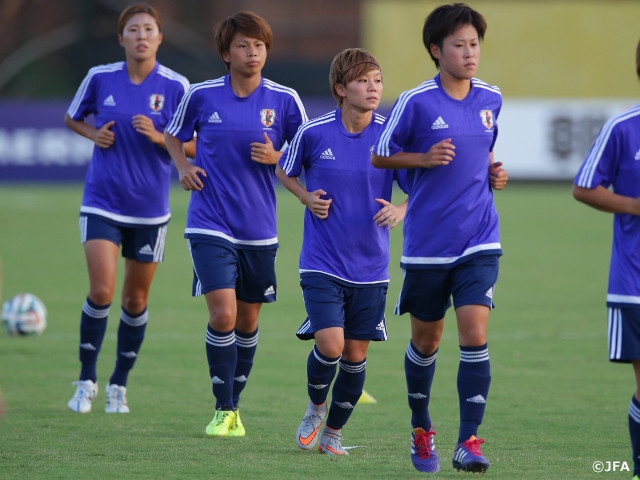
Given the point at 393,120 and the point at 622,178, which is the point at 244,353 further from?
the point at 622,178

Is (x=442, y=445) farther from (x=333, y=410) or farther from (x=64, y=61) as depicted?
(x=64, y=61)

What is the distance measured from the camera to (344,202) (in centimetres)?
624

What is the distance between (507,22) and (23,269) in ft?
69.2

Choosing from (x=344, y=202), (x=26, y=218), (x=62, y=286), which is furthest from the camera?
(x=26, y=218)

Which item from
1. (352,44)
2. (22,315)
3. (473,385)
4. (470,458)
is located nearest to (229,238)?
(473,385)

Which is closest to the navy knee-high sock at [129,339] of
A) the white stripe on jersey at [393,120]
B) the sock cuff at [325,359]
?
the sock cuff at [325,359]

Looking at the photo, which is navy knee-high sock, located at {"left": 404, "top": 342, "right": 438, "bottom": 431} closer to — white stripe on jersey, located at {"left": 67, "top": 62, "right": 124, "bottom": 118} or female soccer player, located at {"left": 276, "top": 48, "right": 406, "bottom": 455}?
female soccer player, located at {"left": 276, "top": 48, "right": 406, "bottom": 455}

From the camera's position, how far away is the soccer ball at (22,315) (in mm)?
10273

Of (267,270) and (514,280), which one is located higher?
(267,270)

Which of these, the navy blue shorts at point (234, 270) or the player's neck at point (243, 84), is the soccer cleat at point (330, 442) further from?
the player's neck at point (243, 84)

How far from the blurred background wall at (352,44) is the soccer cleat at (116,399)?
21863 mm

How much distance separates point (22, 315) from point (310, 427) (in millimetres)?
4767

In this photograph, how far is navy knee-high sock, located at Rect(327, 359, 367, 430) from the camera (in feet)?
20.7

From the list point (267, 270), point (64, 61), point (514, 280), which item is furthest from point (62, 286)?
point (64, 61)
